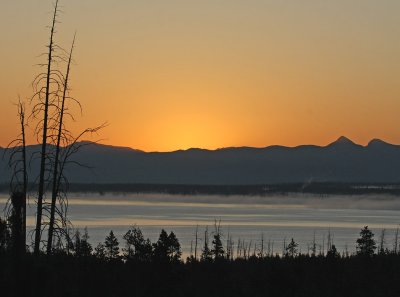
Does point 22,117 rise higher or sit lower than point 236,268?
higher

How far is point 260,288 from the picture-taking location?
26250 millimetres

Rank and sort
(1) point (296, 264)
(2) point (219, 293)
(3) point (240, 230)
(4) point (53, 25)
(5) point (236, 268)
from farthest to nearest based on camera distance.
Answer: (3) point (240, 230) < (5) point (236, 268) < (1) point (296, 264) < (4) point (53, 25) < (2) point (219, 293)

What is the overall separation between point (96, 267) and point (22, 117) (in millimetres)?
5511

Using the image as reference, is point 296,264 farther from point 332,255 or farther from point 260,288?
point 260,288

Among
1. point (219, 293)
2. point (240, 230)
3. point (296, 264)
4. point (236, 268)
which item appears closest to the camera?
point (219, 293)

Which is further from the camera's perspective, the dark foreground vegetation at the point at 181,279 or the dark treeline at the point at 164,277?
the dark treeline at the point at 164,277

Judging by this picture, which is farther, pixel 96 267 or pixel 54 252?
pixel 54 252

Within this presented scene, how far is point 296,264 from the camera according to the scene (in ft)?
103

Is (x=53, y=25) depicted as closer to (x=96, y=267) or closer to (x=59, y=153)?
(x=59, y=153)

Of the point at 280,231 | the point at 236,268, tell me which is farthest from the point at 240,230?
the point at 236,268

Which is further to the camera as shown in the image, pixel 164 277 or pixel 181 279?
pixel 181 279

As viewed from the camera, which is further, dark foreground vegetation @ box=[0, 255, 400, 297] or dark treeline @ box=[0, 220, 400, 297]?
dark treeline @ box=[0, 220, 400, 297]

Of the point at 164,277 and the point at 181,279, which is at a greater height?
the point at 164,277

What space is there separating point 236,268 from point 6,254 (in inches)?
489
